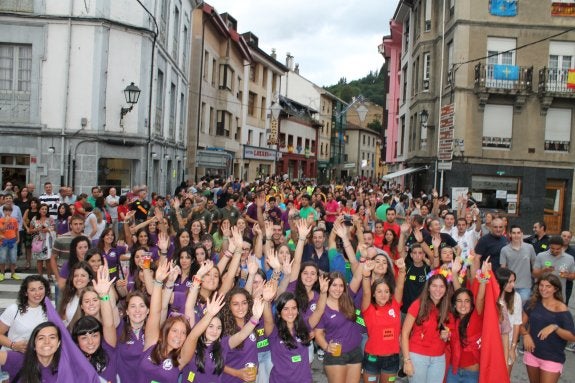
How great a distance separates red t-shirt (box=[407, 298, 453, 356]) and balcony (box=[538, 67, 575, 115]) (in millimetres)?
19865

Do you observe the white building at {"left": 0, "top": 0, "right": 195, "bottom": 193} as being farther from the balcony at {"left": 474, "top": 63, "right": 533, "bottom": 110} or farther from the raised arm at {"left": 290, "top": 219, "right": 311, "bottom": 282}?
the balcony at {"left": 474, "top": 63, "right": 533, "bottom": 110}

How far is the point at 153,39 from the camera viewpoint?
60.3ft

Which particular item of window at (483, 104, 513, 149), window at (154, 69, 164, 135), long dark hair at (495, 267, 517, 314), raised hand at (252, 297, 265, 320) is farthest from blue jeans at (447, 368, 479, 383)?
window at (483, 104, 513, 149)

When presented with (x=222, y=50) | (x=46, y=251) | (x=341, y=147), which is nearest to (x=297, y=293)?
(x=46, y=251)

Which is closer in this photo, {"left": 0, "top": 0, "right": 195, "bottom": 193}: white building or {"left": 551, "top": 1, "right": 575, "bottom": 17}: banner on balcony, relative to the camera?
{"left": 0, "top": 0, "right": 195, "bottom": 193}: white building

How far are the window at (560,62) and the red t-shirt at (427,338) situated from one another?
803 inches

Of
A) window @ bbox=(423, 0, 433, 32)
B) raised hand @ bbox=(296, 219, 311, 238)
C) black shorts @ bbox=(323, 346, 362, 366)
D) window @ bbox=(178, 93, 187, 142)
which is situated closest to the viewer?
black shorts @ bbox=(323, 346, 362, 366)

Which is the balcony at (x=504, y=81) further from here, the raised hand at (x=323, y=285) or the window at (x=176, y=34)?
the raised hand at (x=323, y=285)

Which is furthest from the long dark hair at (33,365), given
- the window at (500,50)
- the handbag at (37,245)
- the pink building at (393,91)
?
the pink building at (393,91)

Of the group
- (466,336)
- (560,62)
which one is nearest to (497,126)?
(560,62)

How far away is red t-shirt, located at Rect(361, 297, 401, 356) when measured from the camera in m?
5.36

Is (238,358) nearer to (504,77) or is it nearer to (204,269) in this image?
(204,269)

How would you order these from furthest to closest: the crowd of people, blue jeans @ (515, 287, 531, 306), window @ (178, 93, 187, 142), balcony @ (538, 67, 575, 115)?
window @ (178, 93, 187, 142) → balcony @ (538, 67, 575, 115) → blue jeans @ (515, 287, 531, 306) → the crowd of people

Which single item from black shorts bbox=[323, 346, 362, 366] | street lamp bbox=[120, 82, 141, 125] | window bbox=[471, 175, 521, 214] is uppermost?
street lamp bbox=[120, 82, 141, 125]
